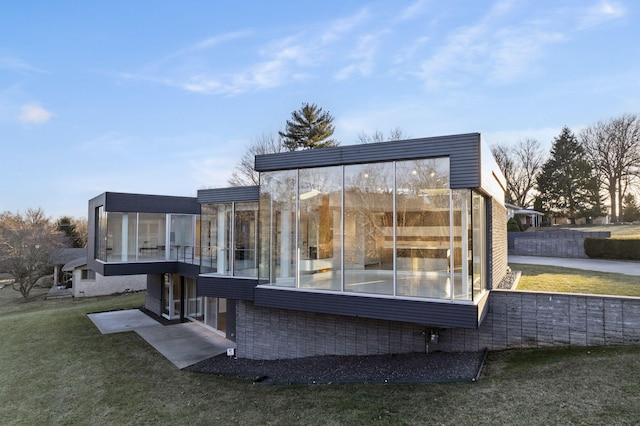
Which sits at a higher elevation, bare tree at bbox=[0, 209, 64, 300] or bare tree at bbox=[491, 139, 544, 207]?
bare tree at bbox=[491, 139, 544, 207]

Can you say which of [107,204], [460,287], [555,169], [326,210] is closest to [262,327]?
[326,210]

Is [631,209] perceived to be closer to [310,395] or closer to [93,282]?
[310,395]

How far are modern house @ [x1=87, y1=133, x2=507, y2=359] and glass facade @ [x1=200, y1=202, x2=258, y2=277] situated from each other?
1.4 inches

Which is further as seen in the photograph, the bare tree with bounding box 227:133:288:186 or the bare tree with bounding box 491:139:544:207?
the bare tree with bounding box 491:139:544:207

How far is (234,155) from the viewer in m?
36.0

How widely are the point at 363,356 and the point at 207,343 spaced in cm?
625

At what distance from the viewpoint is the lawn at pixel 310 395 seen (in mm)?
5055

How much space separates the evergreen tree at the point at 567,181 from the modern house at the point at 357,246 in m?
33.7

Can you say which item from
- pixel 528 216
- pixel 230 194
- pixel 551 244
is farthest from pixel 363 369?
pixel 528 216

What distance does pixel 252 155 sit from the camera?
34875 mm

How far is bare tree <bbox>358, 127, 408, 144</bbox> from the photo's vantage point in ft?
114

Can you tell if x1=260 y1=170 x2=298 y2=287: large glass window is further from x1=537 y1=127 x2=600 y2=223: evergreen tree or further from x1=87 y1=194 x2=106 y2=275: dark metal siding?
x1=537 y1=127 x2=600 y2=223: evergreen tree

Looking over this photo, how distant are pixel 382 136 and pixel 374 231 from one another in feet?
98.7

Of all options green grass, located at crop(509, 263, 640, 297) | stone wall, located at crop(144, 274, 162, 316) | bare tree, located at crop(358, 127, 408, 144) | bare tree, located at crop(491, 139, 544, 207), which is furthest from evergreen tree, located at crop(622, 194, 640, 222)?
stone wall, located at crop(144, 274, 162, 316)
